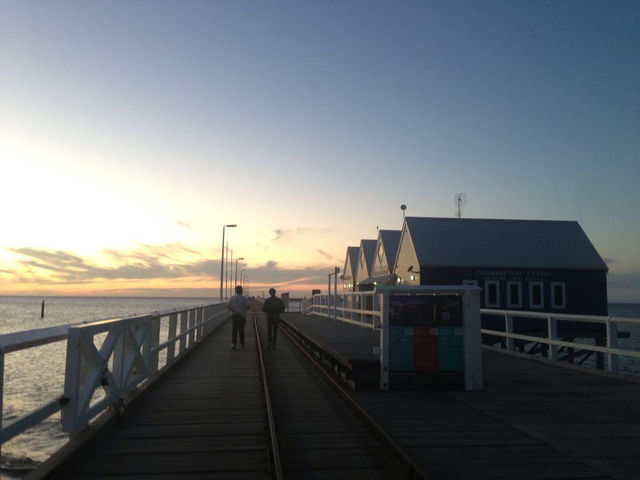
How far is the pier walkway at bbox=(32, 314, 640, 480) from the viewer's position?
5246 mm

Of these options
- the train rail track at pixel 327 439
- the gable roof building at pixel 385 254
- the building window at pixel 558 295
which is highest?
the gable roof building at pixel 385 254

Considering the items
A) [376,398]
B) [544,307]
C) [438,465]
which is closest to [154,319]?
[376,398]

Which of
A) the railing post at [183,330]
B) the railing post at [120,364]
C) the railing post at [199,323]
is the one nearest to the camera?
the railing post at [120,364]

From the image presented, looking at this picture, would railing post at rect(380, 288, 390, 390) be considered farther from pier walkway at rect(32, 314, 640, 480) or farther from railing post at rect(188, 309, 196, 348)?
railing post at rect(188, 309, 196, 348)

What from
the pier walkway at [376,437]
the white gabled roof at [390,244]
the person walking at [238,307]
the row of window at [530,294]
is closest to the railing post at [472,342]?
the pier walkway at [376,437]

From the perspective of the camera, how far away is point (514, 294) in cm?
3281

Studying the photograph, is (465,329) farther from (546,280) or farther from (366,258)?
(366,258)

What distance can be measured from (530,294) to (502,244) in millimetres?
3593

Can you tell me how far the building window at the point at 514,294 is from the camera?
3247cm

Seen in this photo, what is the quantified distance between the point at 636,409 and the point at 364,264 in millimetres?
42061

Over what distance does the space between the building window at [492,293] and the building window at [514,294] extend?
0.63 meters

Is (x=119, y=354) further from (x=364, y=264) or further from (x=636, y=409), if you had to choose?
(x=364, y=264)

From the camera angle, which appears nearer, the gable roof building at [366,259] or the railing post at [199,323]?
the railing post at [199,323]

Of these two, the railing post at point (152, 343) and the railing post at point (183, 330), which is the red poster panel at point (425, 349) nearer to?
the railing post at point (152, 343)
